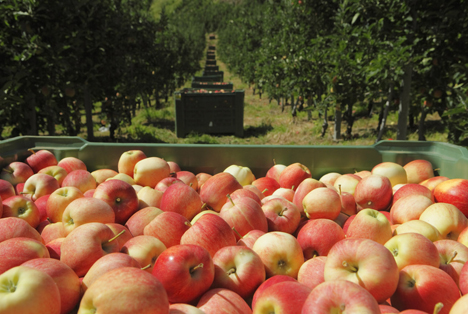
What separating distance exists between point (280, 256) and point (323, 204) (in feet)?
1.88

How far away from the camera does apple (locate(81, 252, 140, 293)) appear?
1330mm

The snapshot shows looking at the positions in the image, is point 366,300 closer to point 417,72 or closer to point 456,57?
point 456,57

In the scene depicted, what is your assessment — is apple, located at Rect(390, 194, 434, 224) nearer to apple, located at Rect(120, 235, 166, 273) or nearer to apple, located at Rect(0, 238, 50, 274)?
apple, located at Rect(120, 235, 166, 273)

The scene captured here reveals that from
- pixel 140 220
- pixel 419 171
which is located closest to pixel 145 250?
pixel 140 220

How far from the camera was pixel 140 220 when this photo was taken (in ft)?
6.40

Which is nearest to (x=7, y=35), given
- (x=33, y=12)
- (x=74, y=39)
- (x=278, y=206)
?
(x=33, y=12)

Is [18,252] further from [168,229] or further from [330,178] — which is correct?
[330,178]

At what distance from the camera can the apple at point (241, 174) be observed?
256 cm

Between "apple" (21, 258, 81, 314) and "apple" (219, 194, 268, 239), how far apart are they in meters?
0.79

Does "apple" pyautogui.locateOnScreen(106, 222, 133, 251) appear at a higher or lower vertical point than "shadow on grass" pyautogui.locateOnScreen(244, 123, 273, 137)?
higher

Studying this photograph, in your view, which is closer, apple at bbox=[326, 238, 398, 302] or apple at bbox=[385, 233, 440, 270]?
apple at bbox=[326, 238, 398, 302]

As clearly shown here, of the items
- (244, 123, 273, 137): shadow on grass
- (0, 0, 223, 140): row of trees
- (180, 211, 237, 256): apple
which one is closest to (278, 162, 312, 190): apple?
(180, 211, 237, 256): apple

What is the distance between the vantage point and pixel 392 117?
9703mm

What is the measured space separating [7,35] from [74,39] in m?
0.87
